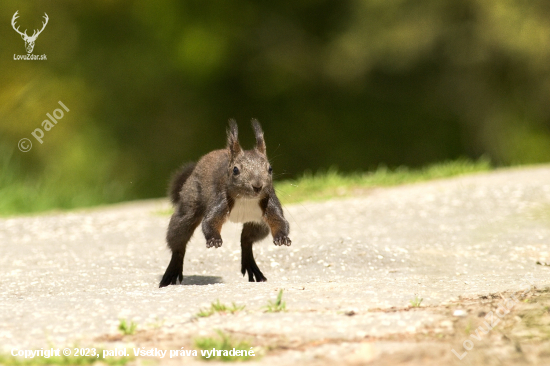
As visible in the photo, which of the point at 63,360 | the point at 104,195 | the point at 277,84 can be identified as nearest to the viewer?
the point at 63,360

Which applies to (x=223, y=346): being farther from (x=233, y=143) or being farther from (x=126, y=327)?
(x=233, y=143)

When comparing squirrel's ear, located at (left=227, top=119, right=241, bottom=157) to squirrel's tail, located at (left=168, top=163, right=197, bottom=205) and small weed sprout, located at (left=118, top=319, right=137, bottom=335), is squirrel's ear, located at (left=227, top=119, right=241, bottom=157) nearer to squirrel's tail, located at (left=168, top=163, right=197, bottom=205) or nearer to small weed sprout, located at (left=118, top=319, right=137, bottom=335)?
squirrel's tail, located at (left=168, top=163, right=197, bottom=205)

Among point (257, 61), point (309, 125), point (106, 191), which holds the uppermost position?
point (257, 61)

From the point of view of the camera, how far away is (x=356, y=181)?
11.3 meters

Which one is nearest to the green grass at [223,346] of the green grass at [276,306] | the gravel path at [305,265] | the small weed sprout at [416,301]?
the gravel path at [305,265]

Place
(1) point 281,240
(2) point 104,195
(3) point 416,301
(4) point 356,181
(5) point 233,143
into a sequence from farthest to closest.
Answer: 1. (2) point 104,195
2. (4) point 356,181
3. (5) point 233,143
4. (1) point 281,240
5. (3) point 416,301

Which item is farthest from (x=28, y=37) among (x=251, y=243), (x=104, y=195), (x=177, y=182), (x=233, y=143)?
(x=233, y=143)

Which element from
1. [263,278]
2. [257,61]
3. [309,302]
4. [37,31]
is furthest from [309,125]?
[309,302]

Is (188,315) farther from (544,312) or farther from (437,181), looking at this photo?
(437,181)

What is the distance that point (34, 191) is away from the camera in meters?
12.0

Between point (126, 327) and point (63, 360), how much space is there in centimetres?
46

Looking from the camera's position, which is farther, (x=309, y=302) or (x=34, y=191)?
(x=34, y=191)

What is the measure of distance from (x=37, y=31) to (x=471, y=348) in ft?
43.3

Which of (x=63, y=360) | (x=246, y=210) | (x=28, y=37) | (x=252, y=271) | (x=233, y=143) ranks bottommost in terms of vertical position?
(x=252, y=271)
